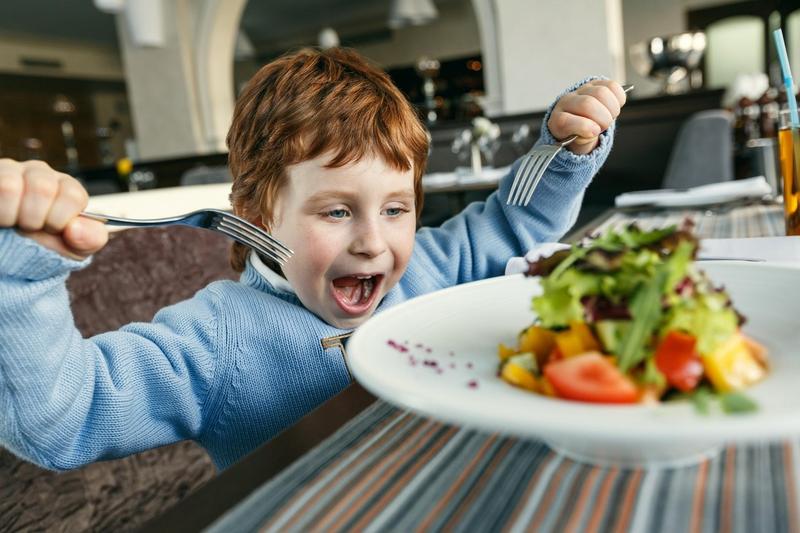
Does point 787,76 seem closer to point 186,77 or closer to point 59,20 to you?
point 186,77

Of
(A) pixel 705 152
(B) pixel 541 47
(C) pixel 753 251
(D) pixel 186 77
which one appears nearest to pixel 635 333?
(C) pixel 753 251

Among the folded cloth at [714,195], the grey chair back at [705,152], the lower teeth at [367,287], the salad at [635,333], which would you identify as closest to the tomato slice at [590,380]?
the salad at [635,333]

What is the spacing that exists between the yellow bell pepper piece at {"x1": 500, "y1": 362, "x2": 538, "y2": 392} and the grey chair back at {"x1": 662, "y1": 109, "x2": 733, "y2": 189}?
121 inches

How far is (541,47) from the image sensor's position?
5.16 m

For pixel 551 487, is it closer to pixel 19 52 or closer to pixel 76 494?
pixel 76 494

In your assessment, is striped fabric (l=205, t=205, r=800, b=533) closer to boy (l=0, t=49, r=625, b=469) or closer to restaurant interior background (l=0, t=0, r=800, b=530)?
boy (l=0, t=49, r=625, b=469)

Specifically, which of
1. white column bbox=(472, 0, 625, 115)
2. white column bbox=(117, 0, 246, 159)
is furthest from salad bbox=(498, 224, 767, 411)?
white column bbox=(117, 0, 246, 159)

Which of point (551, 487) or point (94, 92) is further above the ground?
point (94, 92)

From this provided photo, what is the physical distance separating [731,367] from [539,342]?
0.11 m

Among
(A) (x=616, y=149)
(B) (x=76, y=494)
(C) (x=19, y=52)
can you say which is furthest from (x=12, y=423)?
(C) (x=19, y=52)

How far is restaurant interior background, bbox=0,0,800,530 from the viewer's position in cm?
419

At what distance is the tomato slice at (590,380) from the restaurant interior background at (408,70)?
0.93 m

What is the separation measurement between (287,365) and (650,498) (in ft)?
1.88

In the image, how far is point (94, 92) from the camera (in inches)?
512
